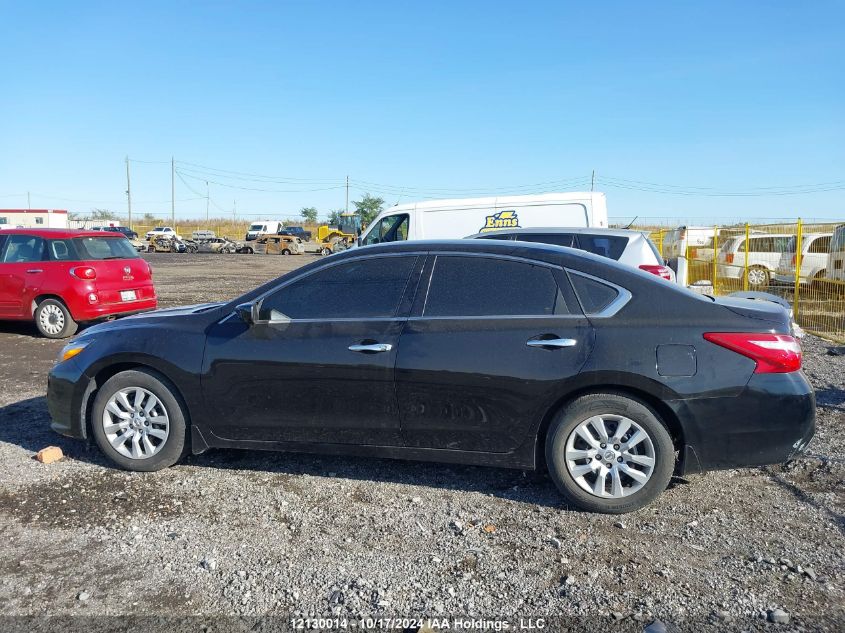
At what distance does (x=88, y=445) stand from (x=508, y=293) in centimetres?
343

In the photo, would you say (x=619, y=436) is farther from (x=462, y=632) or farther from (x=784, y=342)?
(x=462, y=632)

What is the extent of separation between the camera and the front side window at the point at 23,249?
10344 millimetres

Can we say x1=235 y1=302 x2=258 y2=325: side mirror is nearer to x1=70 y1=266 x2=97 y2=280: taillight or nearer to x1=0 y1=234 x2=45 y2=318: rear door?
x1=70 y1=266 x2=97 y2=280: taillight

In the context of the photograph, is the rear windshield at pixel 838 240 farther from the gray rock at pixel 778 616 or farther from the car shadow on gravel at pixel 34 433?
the car shadow on gravel at pixel 34 433

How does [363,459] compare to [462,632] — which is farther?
[363,459]

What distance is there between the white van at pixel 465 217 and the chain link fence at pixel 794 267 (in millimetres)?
2391

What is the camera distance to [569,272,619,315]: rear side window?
404cm

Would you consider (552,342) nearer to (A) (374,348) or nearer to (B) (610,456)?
(B) (610,456)

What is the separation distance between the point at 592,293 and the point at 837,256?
8.55 m

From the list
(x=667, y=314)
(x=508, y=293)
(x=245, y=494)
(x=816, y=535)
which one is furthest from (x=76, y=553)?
(x=816, y=535)

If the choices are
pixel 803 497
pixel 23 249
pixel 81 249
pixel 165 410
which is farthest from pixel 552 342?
pixel 23 249

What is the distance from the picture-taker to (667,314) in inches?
156

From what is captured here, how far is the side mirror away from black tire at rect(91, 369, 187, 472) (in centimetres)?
72

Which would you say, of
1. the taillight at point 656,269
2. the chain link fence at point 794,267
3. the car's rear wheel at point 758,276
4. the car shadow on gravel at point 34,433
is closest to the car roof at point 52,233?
the car shadow on gravel at point 34,433
